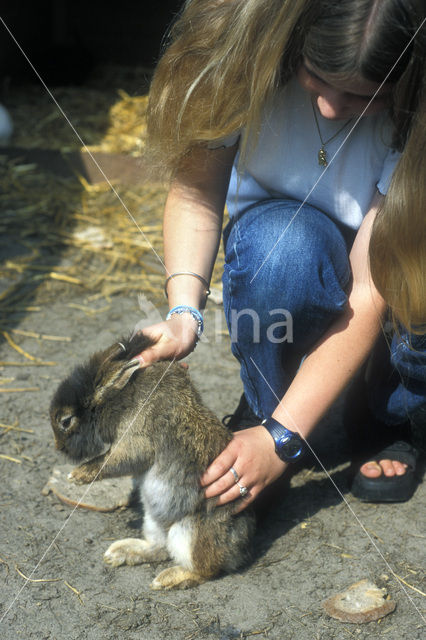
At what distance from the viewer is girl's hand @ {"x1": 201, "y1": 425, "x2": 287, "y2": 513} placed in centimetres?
182

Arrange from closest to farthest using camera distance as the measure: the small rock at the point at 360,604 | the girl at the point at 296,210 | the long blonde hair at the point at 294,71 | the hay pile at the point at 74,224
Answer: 1. the long blonde hair at the point at 294,71
2. the girl at the point at 296,210
3. the small rock at the point at 360,604
4. the hay pile at the point at 74,224

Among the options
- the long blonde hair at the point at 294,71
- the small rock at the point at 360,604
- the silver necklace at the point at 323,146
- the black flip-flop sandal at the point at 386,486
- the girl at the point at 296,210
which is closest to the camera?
the long blonde hair at the point at 294,71

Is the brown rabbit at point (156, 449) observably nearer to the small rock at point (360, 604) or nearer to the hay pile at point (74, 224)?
the small rock at point (360, 604)

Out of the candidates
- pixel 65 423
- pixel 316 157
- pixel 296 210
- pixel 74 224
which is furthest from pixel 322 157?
pixel 74 224

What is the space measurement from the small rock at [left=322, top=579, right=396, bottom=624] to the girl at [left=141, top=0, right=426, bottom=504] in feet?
1.08

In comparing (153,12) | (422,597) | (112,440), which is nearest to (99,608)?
(112,440)

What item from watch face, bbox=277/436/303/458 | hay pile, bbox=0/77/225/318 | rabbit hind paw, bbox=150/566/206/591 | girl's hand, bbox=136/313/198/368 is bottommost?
hay pile, bbox=0/77/225/318

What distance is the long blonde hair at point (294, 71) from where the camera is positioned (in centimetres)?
149

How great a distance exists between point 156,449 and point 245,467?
0.77ft

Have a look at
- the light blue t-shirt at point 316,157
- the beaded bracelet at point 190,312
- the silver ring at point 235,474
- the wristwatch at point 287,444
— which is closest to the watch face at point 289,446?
the wristwatch at point 287,444

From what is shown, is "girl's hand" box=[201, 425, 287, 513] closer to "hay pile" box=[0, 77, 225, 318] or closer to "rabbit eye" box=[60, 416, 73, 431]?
"rabbit eye" box=[60, 416, 73, 431]

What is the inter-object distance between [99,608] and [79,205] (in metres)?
2.72

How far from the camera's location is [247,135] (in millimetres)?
1820

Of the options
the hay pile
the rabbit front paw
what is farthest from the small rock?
the hay pile
